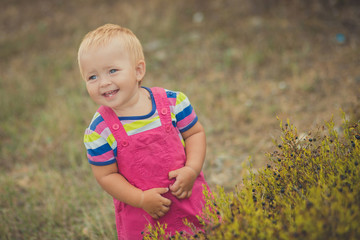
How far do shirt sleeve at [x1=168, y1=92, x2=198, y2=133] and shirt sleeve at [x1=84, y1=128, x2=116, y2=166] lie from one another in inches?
19.4

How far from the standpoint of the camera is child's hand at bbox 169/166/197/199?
197 centimetres

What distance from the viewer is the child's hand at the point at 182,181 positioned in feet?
6.47

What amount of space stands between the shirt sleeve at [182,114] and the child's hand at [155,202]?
453 mm

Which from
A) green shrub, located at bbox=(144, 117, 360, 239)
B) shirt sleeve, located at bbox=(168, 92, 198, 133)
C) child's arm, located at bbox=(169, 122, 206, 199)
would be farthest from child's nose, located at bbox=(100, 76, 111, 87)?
green shrub, located at bbox=(144, 117, 360, 239)

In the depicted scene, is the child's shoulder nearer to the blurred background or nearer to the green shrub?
the green shrub

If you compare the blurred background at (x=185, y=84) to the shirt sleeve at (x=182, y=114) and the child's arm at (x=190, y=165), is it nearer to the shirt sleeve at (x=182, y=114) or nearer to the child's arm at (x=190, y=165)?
the child's arm at (x=190, y=165)

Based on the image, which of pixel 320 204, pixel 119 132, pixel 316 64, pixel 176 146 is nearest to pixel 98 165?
pixel 119 132

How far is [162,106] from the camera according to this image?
204 cm

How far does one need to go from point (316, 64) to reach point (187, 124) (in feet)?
13.1

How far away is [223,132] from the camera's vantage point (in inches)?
176

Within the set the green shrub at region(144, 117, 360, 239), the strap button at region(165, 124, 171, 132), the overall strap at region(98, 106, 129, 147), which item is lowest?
the green shrub at region(144, 117, 360, 239)

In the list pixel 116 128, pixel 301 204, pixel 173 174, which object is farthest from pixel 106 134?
pixel 301 204

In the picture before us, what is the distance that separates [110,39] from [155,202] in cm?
106

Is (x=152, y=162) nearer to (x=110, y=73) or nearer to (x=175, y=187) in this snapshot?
(x=175, y=187)
